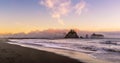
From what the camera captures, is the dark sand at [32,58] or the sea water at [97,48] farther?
the sea water at [97,48]

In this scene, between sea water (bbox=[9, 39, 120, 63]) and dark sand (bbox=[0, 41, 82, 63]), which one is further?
sea water (bbox=[9, 39, 120, 63])

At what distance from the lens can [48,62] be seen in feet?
45.5

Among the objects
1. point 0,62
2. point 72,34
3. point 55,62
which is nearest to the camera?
point 0,62

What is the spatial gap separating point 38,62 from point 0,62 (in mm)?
2198

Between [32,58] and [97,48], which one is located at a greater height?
[97,48]

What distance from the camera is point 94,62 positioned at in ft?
46.2

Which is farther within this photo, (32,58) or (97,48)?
(97,48)

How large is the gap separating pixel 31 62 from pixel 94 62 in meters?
3.86

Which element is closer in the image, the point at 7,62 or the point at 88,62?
the point at 7,62

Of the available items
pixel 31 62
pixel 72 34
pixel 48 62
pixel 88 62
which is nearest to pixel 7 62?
pixel 31 62

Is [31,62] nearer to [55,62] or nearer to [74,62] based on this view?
[55,62]

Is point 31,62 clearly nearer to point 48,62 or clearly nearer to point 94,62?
point 48,62

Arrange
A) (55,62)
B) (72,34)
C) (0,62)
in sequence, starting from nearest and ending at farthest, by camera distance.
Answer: (0,62)
(55,62)
(72,34)

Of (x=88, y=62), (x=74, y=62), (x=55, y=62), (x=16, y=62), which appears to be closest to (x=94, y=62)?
(x=88, y=62)
